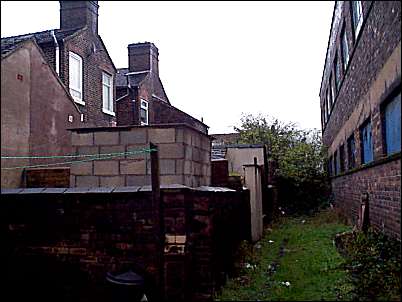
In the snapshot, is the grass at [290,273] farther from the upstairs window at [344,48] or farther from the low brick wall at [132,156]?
the upstairs window at [344,48]

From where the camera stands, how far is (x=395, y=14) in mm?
6562

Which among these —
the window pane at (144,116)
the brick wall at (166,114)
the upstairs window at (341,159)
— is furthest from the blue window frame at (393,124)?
the brick wall at (166,114)

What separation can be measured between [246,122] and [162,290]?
2052 centimetres

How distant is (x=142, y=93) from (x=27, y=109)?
1453 centimetres

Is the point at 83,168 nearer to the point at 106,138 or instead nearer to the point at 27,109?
the point at 106,138

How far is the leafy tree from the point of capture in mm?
22203

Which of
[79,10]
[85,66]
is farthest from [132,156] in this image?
[85,66]

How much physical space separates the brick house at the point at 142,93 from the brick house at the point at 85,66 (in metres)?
2.09

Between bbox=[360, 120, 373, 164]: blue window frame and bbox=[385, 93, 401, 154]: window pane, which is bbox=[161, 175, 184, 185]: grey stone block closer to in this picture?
bbox=[385, 93, 401, 154]: window pane

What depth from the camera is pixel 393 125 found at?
7.30 meters

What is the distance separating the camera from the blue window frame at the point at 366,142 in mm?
10266

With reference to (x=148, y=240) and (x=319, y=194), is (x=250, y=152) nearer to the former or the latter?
(x=319, y=194)

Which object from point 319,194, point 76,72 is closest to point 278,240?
point 76,72

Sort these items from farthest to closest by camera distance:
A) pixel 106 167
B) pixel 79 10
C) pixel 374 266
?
pixel 79 10 → pixel 106 167 → pixel 374 266
